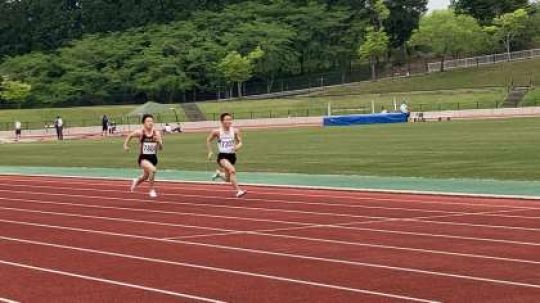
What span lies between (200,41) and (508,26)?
105 ft

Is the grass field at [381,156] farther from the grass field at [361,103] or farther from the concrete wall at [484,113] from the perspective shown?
the grass field at [361,103]

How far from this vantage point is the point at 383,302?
7.75 meters

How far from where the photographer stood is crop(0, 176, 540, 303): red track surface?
8414 millimetres

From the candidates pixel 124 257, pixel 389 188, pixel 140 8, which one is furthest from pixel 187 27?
pixel 124 257

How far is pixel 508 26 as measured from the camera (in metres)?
99.0

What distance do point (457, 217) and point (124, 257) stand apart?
537 centimetres

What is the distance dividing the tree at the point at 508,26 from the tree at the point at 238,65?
25.3m

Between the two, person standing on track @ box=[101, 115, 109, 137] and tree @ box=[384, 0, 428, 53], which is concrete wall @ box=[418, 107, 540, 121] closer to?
person standing on track @ box=[101, 115, 109, 137]

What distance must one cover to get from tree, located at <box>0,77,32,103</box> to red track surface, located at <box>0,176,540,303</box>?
244 ft

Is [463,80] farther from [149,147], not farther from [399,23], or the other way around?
[149,147]

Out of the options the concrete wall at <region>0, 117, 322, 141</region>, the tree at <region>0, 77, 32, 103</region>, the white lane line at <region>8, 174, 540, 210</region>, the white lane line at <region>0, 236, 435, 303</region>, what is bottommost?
the white lane line at <region>8, 174, 540, 210</region>

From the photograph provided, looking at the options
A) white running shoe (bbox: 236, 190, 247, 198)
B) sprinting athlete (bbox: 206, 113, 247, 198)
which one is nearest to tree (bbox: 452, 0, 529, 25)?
white running shoe (bbox: 236, 190, 247, 198)

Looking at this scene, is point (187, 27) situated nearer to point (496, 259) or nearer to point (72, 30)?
point (72, 30)

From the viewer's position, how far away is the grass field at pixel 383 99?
7619cm
